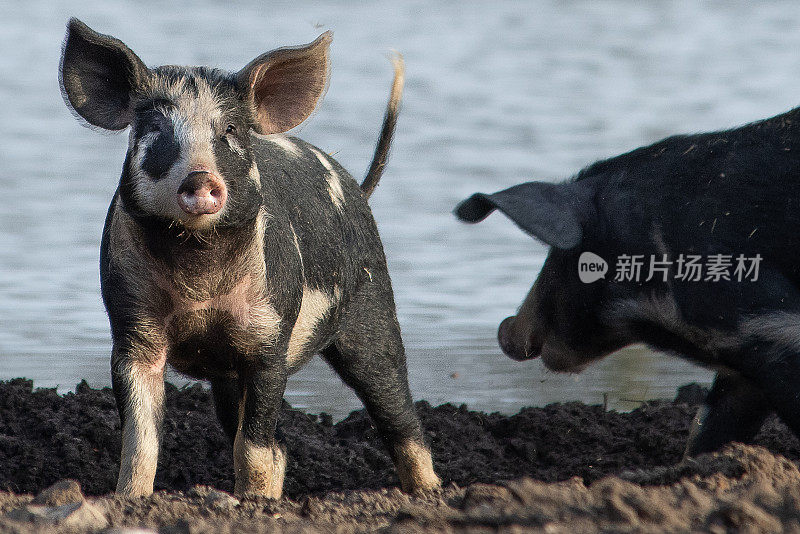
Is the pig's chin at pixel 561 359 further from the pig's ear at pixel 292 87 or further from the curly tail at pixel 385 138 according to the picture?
the pig's ear at pixel 292 87

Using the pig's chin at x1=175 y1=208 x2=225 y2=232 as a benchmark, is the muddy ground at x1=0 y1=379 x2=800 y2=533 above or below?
below

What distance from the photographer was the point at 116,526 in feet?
9.02

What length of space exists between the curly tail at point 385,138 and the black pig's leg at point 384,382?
0.64 metres

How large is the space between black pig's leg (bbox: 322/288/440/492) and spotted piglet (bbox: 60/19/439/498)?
275 millimetres

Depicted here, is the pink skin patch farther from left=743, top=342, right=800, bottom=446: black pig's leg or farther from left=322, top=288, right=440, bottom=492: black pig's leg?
left=743, top=342, right=800, bottom=446: black pig's leg

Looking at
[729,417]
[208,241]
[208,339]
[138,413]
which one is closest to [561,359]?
[729,417]

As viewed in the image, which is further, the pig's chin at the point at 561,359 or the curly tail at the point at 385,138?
the curly tail at the point at 385,138

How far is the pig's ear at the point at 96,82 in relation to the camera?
154 inches

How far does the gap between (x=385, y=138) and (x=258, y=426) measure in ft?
5.82

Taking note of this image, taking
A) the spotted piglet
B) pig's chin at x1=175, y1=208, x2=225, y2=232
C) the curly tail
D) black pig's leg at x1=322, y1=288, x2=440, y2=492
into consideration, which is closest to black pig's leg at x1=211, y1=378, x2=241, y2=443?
the spotted piglet

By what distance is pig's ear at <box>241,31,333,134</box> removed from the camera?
4090 millimetres

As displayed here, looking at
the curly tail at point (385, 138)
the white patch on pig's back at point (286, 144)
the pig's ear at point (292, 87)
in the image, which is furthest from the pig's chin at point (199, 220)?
the curly tail at point (385, 138)

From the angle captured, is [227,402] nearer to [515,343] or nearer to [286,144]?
[286,144]

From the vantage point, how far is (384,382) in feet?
15.9
